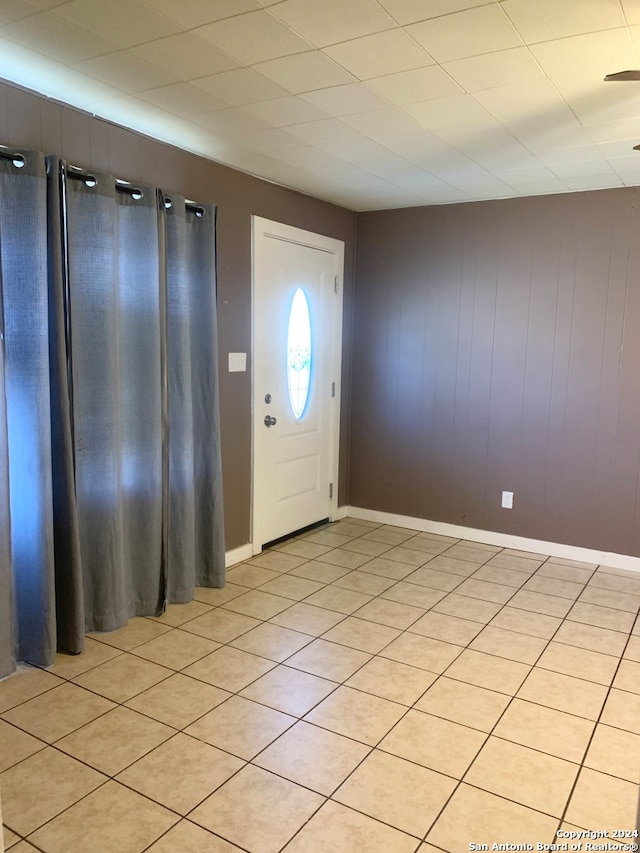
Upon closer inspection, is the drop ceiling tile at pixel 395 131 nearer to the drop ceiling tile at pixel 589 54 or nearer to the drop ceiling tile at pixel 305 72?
the drop ceiling tile at pixel 305 72

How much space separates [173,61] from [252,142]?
934mm

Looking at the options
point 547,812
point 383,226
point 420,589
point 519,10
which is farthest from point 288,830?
point 383,226

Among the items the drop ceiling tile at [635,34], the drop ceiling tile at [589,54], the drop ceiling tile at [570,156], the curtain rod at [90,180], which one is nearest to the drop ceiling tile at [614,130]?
the drop ceiling tile at [570,156]

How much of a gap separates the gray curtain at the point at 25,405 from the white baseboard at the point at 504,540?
2.89 m

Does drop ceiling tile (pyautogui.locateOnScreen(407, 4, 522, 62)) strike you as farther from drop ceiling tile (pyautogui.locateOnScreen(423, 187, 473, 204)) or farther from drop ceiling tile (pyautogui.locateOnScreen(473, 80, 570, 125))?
drop ceiling tile (pyautogui.locateOnScreen(423, 187, 473, 204))

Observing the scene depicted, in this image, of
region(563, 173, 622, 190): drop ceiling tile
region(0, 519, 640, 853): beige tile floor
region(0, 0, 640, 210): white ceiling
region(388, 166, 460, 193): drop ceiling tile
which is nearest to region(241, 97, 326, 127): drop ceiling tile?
region(0, 0, 640, 210): white ceiling

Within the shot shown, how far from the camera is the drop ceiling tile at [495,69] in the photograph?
219cm

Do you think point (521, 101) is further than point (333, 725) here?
Yes

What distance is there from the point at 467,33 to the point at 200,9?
834 millimetres

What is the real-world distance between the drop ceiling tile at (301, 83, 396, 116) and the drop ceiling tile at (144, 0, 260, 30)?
64 cm

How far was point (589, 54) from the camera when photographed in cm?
215

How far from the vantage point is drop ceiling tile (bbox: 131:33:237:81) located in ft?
7.08

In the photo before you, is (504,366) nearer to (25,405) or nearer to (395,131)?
(395,131)

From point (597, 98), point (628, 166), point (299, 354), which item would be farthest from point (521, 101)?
point (299, 354)
